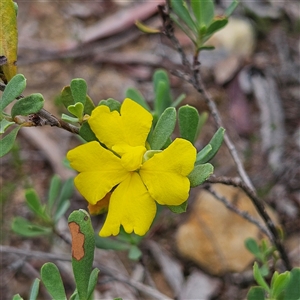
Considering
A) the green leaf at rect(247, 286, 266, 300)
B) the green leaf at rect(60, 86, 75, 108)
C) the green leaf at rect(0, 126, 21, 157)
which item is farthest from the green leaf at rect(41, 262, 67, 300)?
the green leaf at rect(247, 286, 266, 300)

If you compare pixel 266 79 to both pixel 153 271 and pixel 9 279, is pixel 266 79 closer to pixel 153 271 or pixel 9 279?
pixel 153 271

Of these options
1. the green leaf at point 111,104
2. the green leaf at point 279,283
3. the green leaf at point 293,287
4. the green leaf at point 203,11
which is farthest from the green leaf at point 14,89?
the green leaf at point 293,287

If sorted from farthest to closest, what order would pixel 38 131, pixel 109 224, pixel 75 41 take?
pixel 75 41 → pixel 38 131 → pixel 109 224

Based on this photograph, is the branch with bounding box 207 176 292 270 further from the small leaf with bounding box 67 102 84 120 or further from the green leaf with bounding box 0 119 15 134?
the green leaf with bounding box 0 119 15 134

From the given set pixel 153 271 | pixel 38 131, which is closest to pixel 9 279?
pixel 153 271

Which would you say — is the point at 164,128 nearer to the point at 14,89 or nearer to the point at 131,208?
the point at 131,208

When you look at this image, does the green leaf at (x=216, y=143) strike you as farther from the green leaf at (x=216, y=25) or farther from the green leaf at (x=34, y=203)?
the green leaf at (x=34, y=203)
